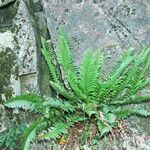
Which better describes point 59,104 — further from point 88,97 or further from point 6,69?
point 6,69

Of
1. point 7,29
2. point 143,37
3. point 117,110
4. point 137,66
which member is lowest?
point 117,110

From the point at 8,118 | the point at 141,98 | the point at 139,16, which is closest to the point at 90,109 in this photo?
the point at 141,98

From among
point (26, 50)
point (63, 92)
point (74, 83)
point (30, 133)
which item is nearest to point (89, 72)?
point (74, 83)

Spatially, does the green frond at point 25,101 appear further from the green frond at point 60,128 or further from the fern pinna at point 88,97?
the green frond at point 60,128

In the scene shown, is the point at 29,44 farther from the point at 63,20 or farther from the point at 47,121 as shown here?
the point at 47,121

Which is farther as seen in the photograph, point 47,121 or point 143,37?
point 143,37

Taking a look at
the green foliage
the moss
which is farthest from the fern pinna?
the moss

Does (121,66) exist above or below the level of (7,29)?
below

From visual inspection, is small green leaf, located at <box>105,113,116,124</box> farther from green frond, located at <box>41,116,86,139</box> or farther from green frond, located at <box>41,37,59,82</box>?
green frond, located at <box>41,37,59,82</box>
